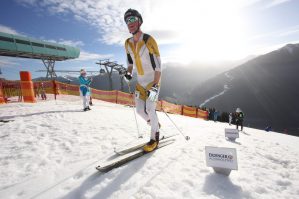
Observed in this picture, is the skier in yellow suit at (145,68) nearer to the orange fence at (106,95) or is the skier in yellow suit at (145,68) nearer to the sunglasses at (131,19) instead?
the sunglasses at (131,19)

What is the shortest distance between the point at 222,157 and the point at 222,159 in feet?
0.11

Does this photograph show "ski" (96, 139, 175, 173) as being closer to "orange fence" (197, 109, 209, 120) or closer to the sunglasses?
the sunglasses

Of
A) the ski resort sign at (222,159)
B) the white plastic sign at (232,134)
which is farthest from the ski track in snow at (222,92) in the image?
the ski resort sign at (222,159)

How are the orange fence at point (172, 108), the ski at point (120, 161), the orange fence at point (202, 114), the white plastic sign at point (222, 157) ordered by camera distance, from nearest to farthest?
the white plastic sign at point (222, 157)
the ski at point (120, 161)
the orange fence at point (172, 108)
the orange fence at point (202, 114)

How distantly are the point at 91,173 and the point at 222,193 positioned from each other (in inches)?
77.8

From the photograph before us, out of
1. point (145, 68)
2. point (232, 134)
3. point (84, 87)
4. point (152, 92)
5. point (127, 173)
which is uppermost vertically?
point (145, 68)

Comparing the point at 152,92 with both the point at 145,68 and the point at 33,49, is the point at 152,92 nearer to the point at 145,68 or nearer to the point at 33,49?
the point at 145,68

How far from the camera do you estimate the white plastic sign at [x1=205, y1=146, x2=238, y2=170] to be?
9.46ft

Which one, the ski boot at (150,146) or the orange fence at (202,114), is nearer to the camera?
the ski boot at (150,146)

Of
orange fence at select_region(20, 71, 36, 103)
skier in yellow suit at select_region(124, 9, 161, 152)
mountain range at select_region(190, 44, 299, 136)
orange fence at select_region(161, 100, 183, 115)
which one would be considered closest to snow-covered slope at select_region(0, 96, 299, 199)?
skier in yellow suit at select_region(124, 9, 161, 152)

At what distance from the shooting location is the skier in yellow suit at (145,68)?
389 centimetres

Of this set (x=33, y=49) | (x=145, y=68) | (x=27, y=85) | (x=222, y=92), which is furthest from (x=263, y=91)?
(x=145, y=68)

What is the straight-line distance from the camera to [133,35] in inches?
160

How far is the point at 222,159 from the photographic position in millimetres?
2988
